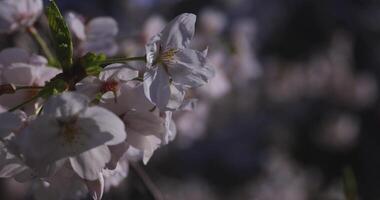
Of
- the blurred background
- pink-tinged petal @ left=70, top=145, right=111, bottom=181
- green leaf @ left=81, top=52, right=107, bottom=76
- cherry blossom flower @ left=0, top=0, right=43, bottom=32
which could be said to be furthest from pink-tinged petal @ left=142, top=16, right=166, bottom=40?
the blurred background

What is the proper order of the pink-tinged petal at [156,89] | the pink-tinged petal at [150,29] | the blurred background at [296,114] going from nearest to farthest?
the pink-tinged petal at [156,89]
the pink-tinged petal at [150,29]
the blurred background at [296,114]

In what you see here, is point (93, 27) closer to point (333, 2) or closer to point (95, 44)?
point (95, 44)

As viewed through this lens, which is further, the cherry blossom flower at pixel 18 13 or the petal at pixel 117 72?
the cherry blossom flower at pixel 18 13

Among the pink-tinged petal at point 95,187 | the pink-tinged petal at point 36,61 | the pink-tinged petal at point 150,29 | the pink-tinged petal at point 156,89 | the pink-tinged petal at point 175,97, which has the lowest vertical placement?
the pink-tinged petal at point 150,29

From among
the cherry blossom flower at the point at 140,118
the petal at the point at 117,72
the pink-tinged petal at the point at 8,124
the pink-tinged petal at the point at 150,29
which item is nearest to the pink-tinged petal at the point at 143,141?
the cherry blossom flower at the point at 140,118

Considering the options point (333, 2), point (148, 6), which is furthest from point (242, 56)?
point (333, 2)

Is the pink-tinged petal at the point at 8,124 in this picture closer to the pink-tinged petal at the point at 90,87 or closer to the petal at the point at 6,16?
the pink-tinged petal at the point at 90,87
